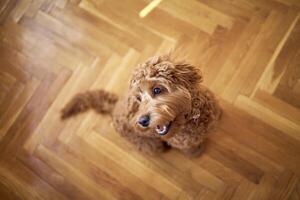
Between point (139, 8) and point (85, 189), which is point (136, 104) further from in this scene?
point (139, 8)

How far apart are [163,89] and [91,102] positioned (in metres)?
0.63

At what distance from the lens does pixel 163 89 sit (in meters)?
1.29

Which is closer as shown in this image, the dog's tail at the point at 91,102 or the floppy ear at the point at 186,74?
the floppy ear at the point at 186,74

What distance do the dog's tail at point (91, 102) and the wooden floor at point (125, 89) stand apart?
0.51 ft

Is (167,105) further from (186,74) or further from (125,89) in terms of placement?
(125,89)

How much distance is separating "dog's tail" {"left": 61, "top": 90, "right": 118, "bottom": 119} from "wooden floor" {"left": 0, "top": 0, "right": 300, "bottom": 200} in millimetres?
154

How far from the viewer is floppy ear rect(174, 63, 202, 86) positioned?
127 centimetres

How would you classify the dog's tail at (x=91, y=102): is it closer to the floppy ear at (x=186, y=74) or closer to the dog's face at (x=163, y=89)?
the dog's face at (x=163, y=89)

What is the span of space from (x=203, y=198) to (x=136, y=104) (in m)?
0.68

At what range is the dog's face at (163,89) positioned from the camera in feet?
4.12

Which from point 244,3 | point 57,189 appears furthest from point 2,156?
point 244,3

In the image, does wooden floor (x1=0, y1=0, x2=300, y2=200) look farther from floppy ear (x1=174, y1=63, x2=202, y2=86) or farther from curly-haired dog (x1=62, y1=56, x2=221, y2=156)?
floppy ear (x1=174, y1=63, x2=202, y2=86)

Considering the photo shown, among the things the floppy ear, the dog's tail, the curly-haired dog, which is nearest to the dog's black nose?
the curly-haired dog

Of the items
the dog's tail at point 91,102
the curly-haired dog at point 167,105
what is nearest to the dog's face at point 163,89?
the curly-haired dog at point 167,105
